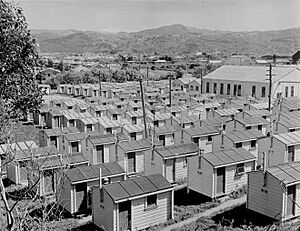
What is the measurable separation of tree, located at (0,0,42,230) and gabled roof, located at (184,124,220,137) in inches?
349

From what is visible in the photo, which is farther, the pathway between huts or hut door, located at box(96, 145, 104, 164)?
hut door, located at box(96, 145, 104, 164)

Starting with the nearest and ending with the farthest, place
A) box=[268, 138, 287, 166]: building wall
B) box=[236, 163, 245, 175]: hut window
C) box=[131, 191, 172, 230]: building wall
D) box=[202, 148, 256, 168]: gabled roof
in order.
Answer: box=[131, 191, 172, 230]: building wall, box=[202, 148, 256, 168]: gabled roof, box=[236, 163, 245, 175]: hut window, box=[268, 138, 287, 166]: building wall

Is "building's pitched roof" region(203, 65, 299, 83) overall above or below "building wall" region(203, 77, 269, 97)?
above

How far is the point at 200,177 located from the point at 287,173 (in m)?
2.30

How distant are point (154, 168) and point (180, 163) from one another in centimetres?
74

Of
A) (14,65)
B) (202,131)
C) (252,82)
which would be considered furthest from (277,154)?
(252,82)

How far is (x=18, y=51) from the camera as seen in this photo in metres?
4.45

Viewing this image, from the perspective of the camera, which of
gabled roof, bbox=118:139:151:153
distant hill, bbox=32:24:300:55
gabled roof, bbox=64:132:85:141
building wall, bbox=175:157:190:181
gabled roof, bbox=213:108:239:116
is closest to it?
building wall, bbox=175:157:190:181

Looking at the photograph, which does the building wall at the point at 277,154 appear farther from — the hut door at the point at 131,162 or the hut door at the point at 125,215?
the hut door at the point at 125,215

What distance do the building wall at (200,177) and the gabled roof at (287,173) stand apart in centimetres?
170

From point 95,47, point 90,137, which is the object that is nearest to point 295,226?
point 90,137

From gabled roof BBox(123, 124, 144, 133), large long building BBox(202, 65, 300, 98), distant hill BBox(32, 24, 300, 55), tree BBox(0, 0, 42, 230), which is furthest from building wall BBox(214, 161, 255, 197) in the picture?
distant hill BBox(32, 24, 300, 55)

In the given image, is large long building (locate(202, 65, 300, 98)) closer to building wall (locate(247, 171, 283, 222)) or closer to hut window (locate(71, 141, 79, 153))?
hut window (locate(71, 141, 79, 153))

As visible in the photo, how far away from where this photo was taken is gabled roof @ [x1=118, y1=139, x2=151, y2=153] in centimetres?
1193
